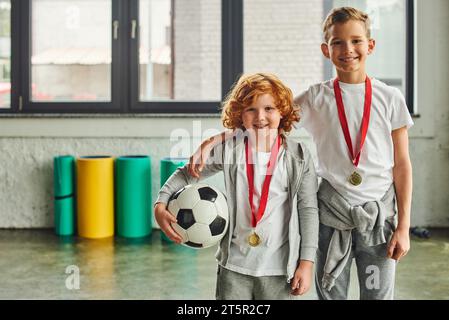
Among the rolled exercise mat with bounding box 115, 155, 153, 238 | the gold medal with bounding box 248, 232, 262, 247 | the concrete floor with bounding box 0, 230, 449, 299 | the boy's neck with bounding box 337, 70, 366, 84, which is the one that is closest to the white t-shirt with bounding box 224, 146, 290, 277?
the gold medal with bounding box 248, 232, 262, 247

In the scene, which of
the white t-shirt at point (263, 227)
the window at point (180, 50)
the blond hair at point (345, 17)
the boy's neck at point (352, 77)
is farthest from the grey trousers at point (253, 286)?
the window at point (180, 50)

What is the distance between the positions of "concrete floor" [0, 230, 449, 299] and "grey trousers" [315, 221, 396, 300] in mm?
1098

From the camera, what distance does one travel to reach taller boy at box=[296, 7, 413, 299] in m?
1.61

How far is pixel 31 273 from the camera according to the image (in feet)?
10.6

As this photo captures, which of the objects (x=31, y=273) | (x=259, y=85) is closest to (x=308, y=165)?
(x=259, y=85)

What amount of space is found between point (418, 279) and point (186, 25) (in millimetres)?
2829

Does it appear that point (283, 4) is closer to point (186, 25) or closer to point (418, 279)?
point (186, 25)

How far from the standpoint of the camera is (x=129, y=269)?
10.8ft

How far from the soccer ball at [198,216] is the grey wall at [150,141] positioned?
2.80m

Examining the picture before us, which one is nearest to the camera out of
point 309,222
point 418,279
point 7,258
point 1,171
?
point 309,222

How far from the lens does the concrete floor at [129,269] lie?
2.86 m

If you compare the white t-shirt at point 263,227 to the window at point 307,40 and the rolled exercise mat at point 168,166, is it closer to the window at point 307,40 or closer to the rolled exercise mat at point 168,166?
the rolled exercise mat at point 168,166
